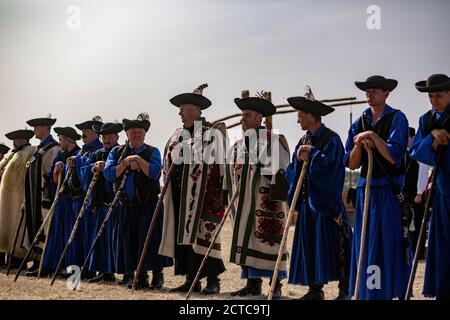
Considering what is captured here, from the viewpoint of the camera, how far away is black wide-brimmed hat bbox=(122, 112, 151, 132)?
33.5 feet

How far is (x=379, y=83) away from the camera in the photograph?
7422 millimetres

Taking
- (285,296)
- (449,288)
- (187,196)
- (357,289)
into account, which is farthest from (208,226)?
(449,288)

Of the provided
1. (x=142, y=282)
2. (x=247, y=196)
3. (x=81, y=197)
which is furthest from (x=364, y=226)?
(x=81, y=197)

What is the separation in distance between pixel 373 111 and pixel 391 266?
4.88 ft

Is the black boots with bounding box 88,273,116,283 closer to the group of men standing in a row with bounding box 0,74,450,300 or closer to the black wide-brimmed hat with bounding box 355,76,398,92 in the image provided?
the group of men standing in a row with bounding box 0,74,450,300

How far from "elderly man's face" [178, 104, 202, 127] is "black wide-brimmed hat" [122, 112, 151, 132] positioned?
0.72 metres

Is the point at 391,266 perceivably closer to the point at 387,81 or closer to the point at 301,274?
the point at 301,274

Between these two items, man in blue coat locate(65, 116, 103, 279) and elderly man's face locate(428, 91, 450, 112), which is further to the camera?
man in blue coat locate(65, 116, 103, 279)

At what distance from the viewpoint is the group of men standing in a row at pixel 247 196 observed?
7254 millimetres

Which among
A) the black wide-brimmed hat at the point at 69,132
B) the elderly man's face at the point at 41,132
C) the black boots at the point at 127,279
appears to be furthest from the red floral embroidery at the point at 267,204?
the elderly man's face at the point at 41,132

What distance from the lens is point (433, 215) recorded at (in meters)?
6.83

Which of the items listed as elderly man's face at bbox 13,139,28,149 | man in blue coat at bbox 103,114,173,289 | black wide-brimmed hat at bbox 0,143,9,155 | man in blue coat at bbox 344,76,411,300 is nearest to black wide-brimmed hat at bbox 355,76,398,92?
man in blue coat at bbox 344,76,411,300

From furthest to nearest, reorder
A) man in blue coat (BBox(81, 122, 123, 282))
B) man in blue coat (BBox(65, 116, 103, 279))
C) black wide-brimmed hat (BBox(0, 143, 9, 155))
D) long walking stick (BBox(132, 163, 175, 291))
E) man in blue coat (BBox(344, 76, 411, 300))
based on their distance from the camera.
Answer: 1. black wide-brimmed hat (BBox(0, 143, 9, 155))
2. man in blue coat (BBox(65, 116, 103, 279))
3. man in blue coat (BBox(81, 122, 123, 282))
4. long walking stick (BBox(132, 163, 175, 291))
5. man in blue coat (BBox(344, 76, 411, 300))

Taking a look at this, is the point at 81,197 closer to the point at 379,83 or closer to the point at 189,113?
the point at 189,113
